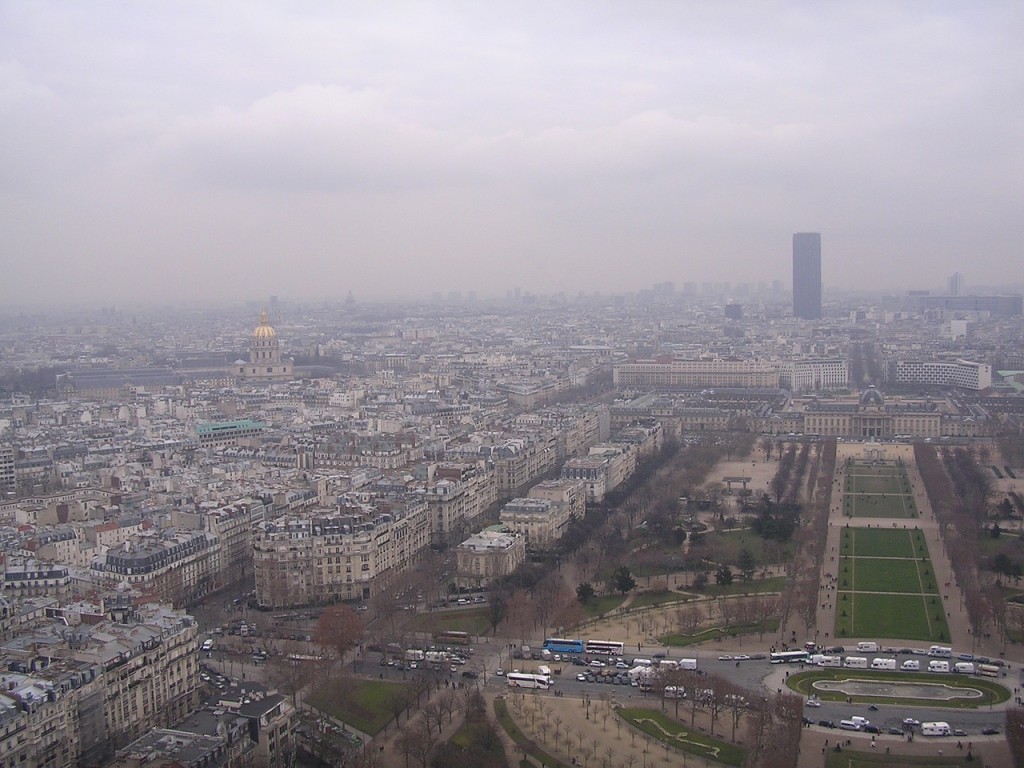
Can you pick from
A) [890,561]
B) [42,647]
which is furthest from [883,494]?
[42,647]

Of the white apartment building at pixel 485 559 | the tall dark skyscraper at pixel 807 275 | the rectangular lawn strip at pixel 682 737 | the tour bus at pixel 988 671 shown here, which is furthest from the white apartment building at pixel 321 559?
the tall dark skyscraper at pixel 807 275

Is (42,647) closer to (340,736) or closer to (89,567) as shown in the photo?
(340,736)

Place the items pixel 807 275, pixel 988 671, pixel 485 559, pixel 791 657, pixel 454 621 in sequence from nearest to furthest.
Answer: pixel 988 671 → pixel 791 657 → pixel 454 621 → pixel 485 559 → pixel 807 275

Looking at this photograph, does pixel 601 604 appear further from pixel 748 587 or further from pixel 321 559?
pixel 321 559

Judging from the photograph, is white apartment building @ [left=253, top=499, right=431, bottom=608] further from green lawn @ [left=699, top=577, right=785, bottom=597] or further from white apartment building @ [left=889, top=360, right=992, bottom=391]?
white apartment building @ [left=889, top=360, right=992, bottom=391]

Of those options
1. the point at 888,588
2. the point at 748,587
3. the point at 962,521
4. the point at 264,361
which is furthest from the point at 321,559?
the point at 264,361

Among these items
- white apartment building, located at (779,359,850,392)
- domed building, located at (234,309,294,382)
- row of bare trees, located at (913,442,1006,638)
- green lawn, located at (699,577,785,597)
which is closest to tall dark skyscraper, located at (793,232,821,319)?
white apartment building, located at (779,359,850,392)

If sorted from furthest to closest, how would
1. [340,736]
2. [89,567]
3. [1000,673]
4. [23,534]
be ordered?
1. [23,534]
2. [89,567]
3. [1000,673]
4. [340,736]
